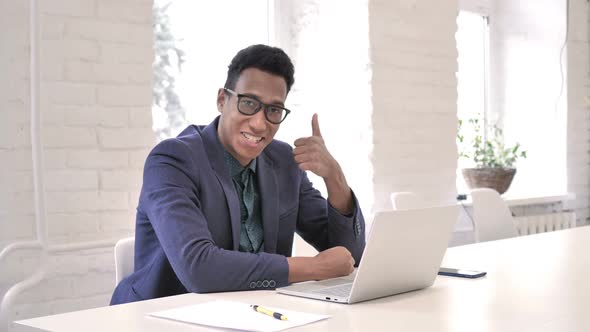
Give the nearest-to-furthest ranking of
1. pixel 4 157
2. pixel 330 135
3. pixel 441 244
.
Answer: pixel 441 244, pixel 4 157, pixel 330 135

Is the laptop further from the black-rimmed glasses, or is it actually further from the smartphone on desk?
the black-rimmed glasses

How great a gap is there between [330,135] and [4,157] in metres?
1.82

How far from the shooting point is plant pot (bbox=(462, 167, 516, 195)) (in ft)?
15.0

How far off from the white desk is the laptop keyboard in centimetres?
5

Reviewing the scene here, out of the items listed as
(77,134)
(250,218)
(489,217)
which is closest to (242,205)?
(250,218)

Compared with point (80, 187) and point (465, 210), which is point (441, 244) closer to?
point (80, 187)

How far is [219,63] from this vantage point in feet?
11.5

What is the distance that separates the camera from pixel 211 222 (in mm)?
1978

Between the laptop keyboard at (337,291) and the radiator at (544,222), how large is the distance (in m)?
3.33

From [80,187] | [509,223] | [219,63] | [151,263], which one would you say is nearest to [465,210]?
[509,223]

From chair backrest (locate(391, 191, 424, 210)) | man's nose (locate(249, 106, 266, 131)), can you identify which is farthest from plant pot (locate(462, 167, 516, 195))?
man's nose (locate(249, 106, 266, 131))

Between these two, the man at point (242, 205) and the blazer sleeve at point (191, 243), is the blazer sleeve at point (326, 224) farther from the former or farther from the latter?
the blazer sleeve at point (191, 243)

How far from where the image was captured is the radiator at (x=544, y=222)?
15.9 feet

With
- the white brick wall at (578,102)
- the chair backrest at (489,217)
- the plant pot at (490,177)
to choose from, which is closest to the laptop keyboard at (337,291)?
the chair backrest at (489,217)
